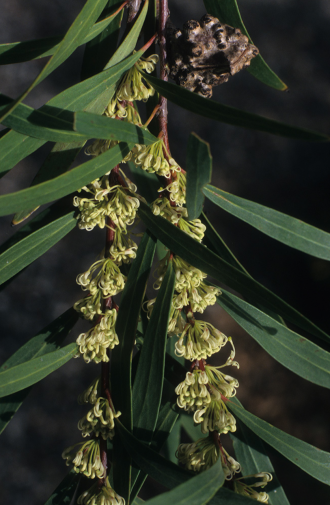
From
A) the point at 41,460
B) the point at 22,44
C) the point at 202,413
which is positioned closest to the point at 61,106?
the point at 22,44

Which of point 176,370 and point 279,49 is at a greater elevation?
point 279,49

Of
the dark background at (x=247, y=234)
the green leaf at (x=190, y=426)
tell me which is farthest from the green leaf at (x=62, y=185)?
the dark background at (x=247, y=234)

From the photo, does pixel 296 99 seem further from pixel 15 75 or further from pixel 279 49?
pixel 15 75

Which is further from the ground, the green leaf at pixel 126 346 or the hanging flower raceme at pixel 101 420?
the green leaf at pixel 126 346

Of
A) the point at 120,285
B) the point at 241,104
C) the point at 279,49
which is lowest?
the point at 120,285

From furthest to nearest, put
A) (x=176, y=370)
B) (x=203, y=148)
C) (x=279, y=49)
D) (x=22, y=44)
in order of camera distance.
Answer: (x=279, y=49) → (x=176, y=370) → (x=22, y=44) → (x=203, y=148)

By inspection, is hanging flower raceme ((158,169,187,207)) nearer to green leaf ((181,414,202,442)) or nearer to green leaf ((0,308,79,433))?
green leaf ((0,308,79,433))

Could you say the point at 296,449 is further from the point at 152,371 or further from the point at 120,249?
the point at 120,249

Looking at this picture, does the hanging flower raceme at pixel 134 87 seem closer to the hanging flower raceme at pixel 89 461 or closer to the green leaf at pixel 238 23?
the green leaf at pixel 238 23
